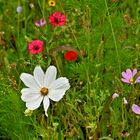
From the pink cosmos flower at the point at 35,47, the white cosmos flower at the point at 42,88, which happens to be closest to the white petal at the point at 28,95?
the white cosmos flower at the point at 42,88

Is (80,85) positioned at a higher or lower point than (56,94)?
lower

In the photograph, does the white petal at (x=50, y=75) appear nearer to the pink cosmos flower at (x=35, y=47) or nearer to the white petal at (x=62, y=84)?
the white petal at (x=62, y=84)

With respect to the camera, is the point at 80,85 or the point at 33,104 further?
the point at 80,85

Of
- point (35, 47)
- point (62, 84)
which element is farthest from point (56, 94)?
point (35, 47)

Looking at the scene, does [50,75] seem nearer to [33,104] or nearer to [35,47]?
[33,104]

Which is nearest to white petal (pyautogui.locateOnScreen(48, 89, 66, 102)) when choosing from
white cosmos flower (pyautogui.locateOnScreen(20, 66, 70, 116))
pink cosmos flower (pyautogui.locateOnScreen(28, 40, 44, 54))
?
white cosmos flower (pyautogui.locateOnScreen(20, 66, 70, 116))

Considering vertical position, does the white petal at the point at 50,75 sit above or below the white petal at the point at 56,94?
above

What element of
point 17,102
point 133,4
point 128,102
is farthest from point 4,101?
point 133,4
